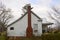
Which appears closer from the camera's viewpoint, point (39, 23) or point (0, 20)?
point (39, 23)

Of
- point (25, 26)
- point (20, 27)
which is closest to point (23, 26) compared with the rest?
point (25, 26)

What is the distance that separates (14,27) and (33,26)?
4.41 metres

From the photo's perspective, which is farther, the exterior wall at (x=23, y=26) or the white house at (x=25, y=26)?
the exterior wall at (x=23, y=26)

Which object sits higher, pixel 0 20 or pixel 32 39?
pixel 0 20

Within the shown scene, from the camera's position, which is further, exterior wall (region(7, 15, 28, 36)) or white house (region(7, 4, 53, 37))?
exterior wall (region(7, 15, 28, 36))

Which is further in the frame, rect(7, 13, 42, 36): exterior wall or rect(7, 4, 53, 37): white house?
rect(7, 13, 42, 36): exterior wall

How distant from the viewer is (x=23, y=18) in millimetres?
41281

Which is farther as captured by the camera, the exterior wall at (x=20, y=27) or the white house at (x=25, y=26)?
the exterior wall at (x=20, y=27)

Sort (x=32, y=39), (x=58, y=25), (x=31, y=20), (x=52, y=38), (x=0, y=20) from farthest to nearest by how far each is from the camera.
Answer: (x=0, y=20) → (x=58, y=25) → (x=31, y=20) → (x=32, y=39) → (x=52, y=38)

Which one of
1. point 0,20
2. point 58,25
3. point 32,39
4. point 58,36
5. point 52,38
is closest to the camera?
point 58,36

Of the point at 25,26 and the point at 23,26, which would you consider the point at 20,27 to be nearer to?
the point at 23,26

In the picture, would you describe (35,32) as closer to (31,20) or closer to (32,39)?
(31,20)

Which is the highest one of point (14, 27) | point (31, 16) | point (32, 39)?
point (31, 16)

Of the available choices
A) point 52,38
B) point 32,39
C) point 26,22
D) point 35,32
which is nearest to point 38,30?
point 35,32
